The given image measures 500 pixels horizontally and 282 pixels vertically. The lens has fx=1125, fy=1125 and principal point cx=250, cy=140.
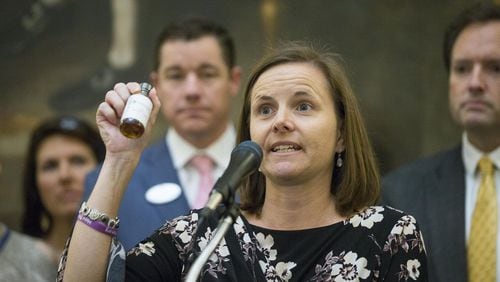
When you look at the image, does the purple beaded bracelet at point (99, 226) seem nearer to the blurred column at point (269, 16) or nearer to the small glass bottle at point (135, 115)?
the small glass bottle at point (135, 115)

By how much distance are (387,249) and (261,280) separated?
16.8 inches

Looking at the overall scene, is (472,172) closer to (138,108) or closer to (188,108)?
(188,108)

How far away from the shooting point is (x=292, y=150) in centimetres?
377

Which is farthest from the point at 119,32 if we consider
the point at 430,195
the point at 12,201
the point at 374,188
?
the point at 374,188

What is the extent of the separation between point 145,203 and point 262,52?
289cm

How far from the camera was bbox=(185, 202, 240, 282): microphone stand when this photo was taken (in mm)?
2952

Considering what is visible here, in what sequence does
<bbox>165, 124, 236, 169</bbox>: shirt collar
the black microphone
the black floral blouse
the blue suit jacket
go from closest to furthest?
1. the black microphone
2. the black floral blouse
3. the blue suit jacket
4. <bbox>165, 124, 236, 169</bbox>: shirt collar

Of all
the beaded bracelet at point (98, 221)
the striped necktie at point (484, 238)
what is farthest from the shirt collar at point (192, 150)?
the beaded bracelet at point (98, 221)

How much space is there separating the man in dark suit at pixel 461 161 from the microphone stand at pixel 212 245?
6.50 ft

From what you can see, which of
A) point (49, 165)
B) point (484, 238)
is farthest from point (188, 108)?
point (484, 238)

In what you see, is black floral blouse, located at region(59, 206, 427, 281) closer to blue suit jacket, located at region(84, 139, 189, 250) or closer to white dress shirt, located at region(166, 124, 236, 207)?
blue suit jacket, located at region(84, 139, 189, 250)

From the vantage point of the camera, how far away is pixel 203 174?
5.50 meters

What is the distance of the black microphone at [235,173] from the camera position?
3100mm

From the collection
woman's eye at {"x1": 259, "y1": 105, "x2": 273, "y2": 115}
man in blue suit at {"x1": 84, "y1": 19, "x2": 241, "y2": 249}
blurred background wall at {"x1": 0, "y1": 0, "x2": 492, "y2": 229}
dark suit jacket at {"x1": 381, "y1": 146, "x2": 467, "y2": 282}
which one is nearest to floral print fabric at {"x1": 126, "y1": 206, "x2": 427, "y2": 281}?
woman's eye at {"x1": 259, "y1": 105, "x2": 273, "y2": 115}
